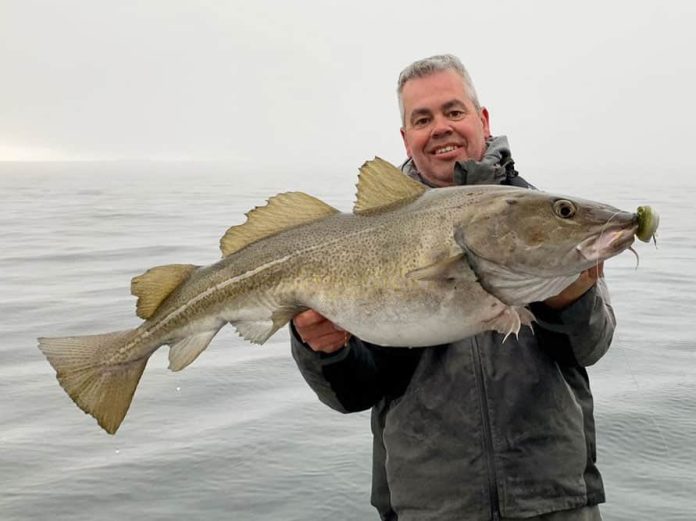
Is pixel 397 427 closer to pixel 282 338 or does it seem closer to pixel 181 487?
pixel 181 487

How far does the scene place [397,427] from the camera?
3.92m

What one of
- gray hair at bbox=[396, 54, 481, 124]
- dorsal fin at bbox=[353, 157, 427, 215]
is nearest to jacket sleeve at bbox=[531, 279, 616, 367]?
dorsal fin at bbox=[353, 157, 427, 215]

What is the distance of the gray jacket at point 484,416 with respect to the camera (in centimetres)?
370

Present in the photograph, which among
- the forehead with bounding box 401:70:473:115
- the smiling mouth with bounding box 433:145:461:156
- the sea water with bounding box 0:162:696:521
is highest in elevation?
the forehead with bounding box 401:70:473:115

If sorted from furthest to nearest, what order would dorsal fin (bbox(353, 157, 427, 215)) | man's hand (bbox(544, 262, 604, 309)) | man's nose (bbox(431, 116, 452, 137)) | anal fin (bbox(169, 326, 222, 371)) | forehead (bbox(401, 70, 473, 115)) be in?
forehead (bbox(401, 70, 473, 115)), man's nose (bbox(431, 116, 452, 137)), anal fin (bbox(169, 326, 222, 371)), dorsal fin (bbox(353, 157, 427, 215)), man's hand (bbox(544, 262, 604, 309))

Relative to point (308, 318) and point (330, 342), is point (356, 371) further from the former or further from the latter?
point (308, 318)

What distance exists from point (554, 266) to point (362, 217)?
0.87 meters

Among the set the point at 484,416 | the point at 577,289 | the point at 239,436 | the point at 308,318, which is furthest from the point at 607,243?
the point at 239,436

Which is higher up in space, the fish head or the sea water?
the fish head

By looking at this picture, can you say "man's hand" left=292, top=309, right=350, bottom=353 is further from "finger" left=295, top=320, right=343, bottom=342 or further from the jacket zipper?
the jacket zipper

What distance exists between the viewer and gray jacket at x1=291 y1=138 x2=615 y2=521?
370cm

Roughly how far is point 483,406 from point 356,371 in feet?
1.95

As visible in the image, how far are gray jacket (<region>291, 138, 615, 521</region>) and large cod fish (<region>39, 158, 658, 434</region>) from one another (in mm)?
439

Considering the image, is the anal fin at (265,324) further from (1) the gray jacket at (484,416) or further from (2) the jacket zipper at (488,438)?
(2) the jacket zipper at (488,438)
